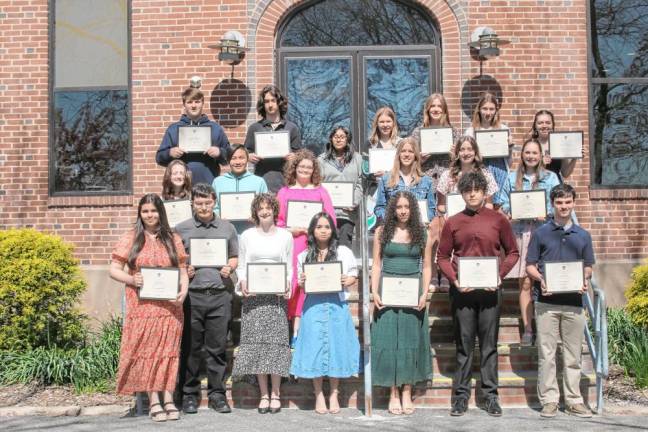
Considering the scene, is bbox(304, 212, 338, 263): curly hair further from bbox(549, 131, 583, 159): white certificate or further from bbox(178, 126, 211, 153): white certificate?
bbox(549, 131, 583, 159): white certificate

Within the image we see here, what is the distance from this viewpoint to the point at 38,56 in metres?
12.1

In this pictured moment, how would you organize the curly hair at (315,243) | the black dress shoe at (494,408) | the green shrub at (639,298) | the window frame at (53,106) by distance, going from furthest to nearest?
the window frame at (53,106) < the green shrub at (639,298) < the curly hair at (315,243) < the black dress shoe at (494,408)

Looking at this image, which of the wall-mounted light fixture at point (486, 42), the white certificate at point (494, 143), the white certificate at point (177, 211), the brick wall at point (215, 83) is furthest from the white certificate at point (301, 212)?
the wall-mounted light fixture at point (486, 42)

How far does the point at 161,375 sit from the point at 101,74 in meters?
5.67

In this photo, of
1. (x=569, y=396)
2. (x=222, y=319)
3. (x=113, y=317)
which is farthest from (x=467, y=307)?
(x=113, y=317)

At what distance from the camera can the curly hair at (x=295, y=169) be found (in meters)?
9.01

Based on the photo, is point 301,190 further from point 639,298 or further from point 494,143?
point 639,298

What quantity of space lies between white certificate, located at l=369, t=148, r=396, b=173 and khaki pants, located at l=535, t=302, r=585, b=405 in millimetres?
2311

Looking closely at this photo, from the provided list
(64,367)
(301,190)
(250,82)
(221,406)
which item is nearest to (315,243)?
(301,190)

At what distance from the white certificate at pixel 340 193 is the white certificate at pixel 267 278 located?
139cm

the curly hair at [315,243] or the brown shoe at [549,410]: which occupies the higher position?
the curly hair at [315,243]

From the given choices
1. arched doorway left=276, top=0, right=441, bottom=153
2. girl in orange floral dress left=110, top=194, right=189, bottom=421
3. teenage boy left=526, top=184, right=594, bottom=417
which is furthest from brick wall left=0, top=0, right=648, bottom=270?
girl in orange floral dress left=110, top=194, right=189, bottom=421

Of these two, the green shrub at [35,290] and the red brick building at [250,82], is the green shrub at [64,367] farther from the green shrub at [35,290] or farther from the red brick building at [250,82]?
the red brick building at [250,82]

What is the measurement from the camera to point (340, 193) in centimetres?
929
